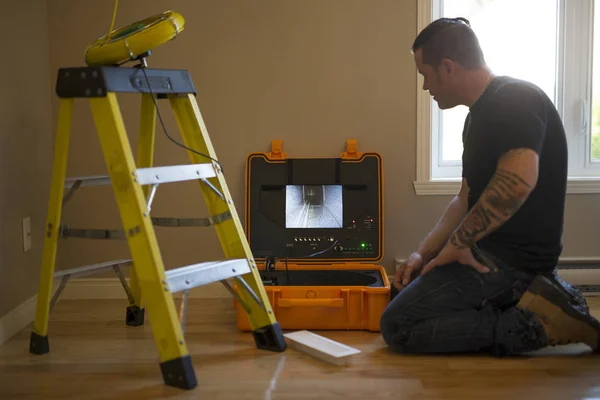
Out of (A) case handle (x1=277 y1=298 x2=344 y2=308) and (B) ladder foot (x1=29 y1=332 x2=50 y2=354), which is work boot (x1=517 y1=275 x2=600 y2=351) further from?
(B) ladder foot (x1=29 y1=332 x2=50 y2=354)

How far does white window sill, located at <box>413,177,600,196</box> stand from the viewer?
9.57ft

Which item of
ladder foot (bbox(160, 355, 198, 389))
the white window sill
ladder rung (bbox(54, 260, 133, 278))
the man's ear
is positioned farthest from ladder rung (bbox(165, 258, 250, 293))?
the white window sill

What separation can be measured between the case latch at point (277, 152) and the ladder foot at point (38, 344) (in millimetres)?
1105

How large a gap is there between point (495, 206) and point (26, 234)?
166 cm

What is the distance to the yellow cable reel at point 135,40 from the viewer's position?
1.95 metres

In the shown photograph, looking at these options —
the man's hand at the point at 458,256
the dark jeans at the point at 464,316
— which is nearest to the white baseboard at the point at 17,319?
the dark jeans at the point at 464,316

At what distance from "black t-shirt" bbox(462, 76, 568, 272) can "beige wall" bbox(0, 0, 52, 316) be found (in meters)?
1.54

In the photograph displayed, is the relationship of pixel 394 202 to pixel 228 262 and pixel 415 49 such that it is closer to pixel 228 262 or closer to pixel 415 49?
pixel 415 49

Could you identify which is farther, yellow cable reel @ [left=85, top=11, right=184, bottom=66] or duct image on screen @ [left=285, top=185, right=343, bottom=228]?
duct image on screen @ [left=285, top=185, right=343, bottom=228]

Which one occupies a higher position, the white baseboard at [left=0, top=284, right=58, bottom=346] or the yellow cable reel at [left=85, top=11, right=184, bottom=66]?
the yellow cable reel at [left=85, top=11, right=184, bottom=66]

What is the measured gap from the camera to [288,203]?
2828 millimetres

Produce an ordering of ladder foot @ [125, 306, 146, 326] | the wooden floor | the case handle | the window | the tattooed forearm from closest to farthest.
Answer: the wooden floor < the tattooed forearm < the case handle < ladder foot @ [125, 306, 146, 326] < the window

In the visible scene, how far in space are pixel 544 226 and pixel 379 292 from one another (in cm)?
60

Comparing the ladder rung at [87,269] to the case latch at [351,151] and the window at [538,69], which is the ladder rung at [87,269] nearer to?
the case latch at [351,151]
